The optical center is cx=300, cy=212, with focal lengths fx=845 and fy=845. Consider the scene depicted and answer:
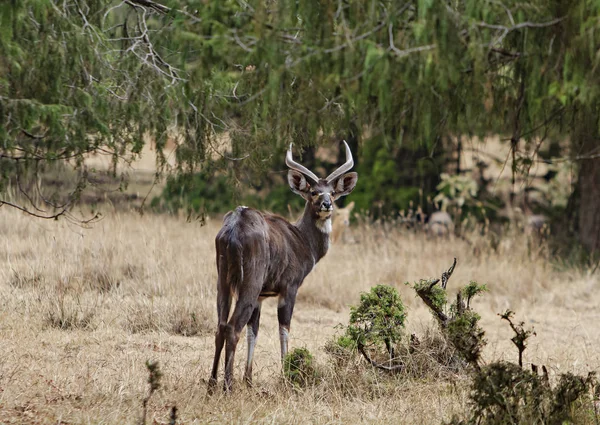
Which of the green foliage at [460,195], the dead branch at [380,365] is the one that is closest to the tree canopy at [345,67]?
the dead branch at [380,365]

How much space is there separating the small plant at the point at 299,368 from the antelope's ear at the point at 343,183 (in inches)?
86.7

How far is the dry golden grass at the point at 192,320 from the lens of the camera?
21.1ft

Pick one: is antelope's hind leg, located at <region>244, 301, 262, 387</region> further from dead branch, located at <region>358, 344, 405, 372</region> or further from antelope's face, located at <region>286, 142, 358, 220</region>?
antelope's face, located at <region>286, 142, 358, 220</region>

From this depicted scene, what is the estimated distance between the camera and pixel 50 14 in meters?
6.86

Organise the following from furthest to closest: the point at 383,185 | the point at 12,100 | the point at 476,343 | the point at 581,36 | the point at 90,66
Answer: the point at 383,185 → the point at 90,66 → the point at 12,100 → the point at 476,343 → the point at 581,36

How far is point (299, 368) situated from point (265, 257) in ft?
3.36

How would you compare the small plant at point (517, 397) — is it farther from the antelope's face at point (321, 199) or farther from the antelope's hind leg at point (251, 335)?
the antelope's face at point (321, 199)

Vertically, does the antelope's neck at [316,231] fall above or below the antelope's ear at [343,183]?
below

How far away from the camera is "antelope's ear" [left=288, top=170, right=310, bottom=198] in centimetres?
864

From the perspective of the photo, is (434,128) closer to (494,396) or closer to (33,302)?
(494,396)

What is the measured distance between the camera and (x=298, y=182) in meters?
8.77

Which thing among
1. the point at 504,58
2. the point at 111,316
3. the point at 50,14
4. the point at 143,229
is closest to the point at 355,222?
the point at 143,229

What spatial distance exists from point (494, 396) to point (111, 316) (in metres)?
5.58

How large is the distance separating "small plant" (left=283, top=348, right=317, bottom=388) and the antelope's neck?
1.76m
